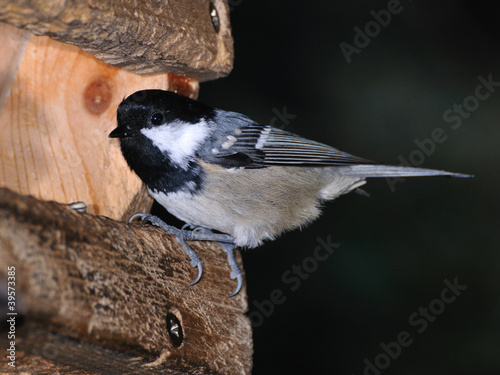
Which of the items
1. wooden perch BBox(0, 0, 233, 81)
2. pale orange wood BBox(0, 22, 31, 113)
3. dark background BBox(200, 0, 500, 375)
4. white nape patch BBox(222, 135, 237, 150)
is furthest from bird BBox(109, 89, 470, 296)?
dark background BBox(200, 0, 500, 375)

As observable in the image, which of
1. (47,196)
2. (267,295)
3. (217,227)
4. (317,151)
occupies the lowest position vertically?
(267,295)

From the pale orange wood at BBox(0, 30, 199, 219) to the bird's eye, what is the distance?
0.16 metres

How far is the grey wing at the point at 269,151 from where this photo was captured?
184 cm

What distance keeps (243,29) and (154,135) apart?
1.49 metres

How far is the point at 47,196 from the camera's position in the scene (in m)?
1.65

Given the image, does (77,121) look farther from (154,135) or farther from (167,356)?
(167,356)

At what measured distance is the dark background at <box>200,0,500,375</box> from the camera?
2816mm

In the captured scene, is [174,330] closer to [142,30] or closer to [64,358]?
[64,358]

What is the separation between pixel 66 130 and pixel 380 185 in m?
1.92

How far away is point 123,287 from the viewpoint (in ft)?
3.71

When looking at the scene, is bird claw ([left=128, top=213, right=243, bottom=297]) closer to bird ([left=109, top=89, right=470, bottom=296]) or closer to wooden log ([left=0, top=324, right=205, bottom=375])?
bird ([left=109, top=89, right=470, bottom=296])

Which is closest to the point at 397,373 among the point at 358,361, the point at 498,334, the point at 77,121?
the point at 358,361

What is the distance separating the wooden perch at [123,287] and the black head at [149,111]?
40 centimetres

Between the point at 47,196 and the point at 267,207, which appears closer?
the point at 47,196
